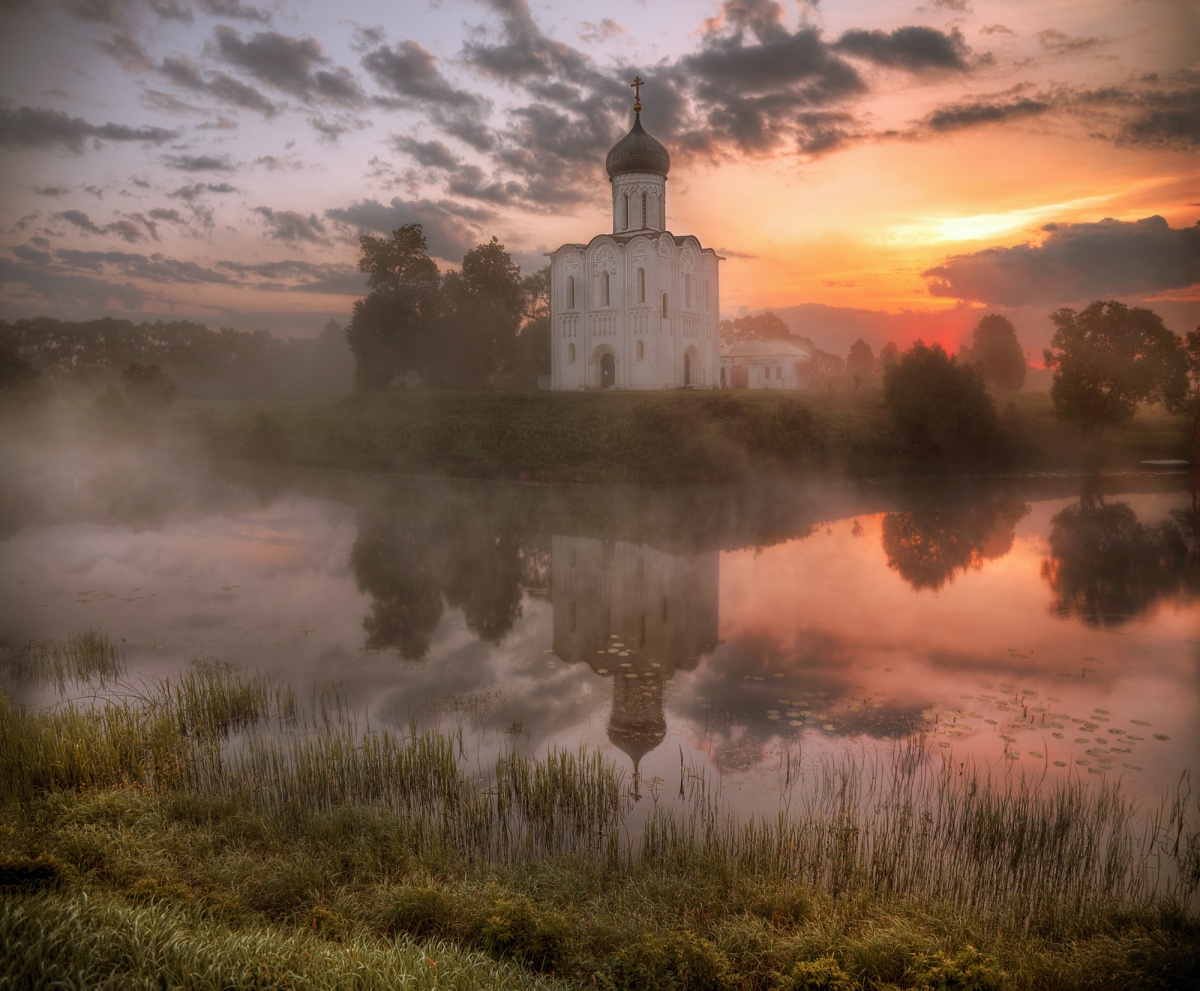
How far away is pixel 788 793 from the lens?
7.68 metres

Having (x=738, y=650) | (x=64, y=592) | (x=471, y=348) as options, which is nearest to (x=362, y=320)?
(x=471, y=348)

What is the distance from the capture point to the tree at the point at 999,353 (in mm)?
62625

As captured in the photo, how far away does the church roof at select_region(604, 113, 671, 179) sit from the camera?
43188 millimetres

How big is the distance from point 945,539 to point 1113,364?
2372 cm

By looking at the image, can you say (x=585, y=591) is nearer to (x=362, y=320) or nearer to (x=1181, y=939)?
A: (x=1181, y=939)

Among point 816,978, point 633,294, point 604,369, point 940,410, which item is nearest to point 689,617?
point 816,978

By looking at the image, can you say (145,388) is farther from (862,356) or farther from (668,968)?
(862,356)

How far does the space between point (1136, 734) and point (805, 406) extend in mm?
29315

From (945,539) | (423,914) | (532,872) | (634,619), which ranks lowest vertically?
(532,872)

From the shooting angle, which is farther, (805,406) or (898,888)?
(805,406)

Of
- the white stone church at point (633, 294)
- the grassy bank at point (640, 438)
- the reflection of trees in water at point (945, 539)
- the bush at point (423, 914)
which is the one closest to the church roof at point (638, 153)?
the white stone church at point (633, 294)

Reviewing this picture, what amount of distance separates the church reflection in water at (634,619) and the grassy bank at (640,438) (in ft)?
39.8

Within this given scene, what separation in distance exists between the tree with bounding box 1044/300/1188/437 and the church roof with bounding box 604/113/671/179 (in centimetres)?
2198

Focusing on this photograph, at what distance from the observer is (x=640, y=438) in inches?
1281
